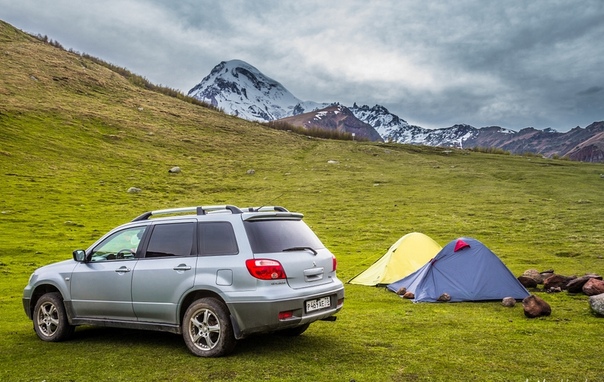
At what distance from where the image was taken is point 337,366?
308 inches

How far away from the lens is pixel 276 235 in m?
8.45

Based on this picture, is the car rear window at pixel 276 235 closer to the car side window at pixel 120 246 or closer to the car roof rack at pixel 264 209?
the car roof rack at pixel 264 209

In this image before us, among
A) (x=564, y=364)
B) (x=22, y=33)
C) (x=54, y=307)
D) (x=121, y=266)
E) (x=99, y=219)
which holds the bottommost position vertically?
(x=564, y=364)

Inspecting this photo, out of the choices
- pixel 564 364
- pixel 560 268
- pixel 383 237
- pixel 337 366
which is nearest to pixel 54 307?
pixel 337 366

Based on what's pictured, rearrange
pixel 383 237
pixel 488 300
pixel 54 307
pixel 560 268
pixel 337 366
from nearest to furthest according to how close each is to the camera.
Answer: pixel 337 366
pixel 54 307
pixel 488 300
pixel 560 268
pixel 383 237

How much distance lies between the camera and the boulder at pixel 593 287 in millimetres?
14398

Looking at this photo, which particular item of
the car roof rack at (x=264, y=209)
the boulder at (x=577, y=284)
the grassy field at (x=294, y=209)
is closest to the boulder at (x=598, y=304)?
the grassy field at (x=294, y=209)

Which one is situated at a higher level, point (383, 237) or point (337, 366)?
point (383, 237)

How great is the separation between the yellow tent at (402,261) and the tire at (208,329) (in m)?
10.9

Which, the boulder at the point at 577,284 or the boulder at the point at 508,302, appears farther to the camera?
the boulder at the point at 577,284

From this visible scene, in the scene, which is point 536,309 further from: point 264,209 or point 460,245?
point 264,209

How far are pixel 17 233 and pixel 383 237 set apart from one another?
75.3 ft

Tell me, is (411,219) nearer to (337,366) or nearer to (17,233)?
(17,233)

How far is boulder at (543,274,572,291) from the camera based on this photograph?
15.9 m
